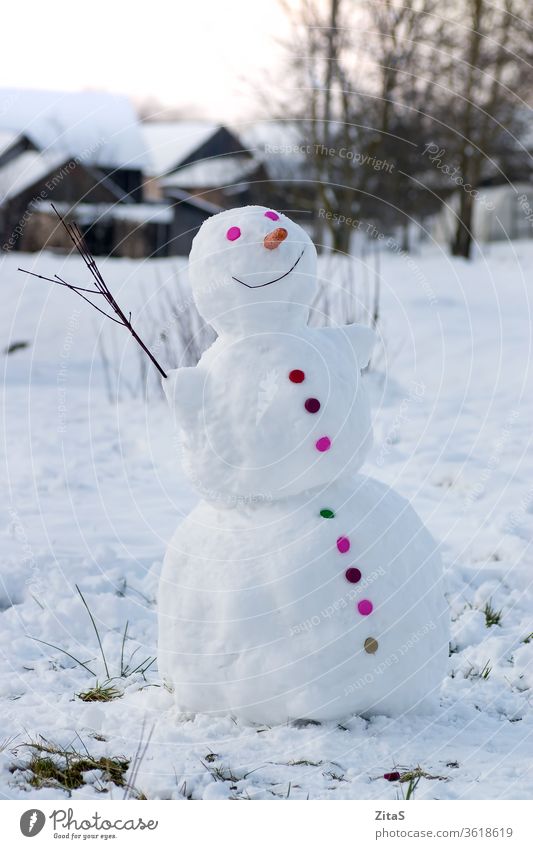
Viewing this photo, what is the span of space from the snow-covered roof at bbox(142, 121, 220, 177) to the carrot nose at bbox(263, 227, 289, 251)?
27.5m

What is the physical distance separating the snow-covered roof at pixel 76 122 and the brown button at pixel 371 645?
18.7 m

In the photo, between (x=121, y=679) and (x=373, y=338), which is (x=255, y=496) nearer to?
(x=373, y=338)

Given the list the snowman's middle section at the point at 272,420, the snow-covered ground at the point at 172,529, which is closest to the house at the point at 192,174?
the snow-covered ground at the point at 172,529

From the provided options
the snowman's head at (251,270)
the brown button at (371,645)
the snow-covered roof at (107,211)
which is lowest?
Answer: the brown button at (371,645)

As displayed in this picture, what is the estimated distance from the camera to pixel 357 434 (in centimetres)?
312

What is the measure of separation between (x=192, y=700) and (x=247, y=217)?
1645mm

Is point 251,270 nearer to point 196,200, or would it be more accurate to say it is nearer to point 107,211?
point 107,211

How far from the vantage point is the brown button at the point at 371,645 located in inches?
118

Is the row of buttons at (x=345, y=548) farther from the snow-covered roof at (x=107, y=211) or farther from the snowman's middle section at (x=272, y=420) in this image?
the snow-covered roof at (x=107, y=211)

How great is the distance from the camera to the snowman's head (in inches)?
121

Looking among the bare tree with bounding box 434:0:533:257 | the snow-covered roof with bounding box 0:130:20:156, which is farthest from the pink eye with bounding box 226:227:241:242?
the snow-covered roof with bounding box 0:130:20:156
